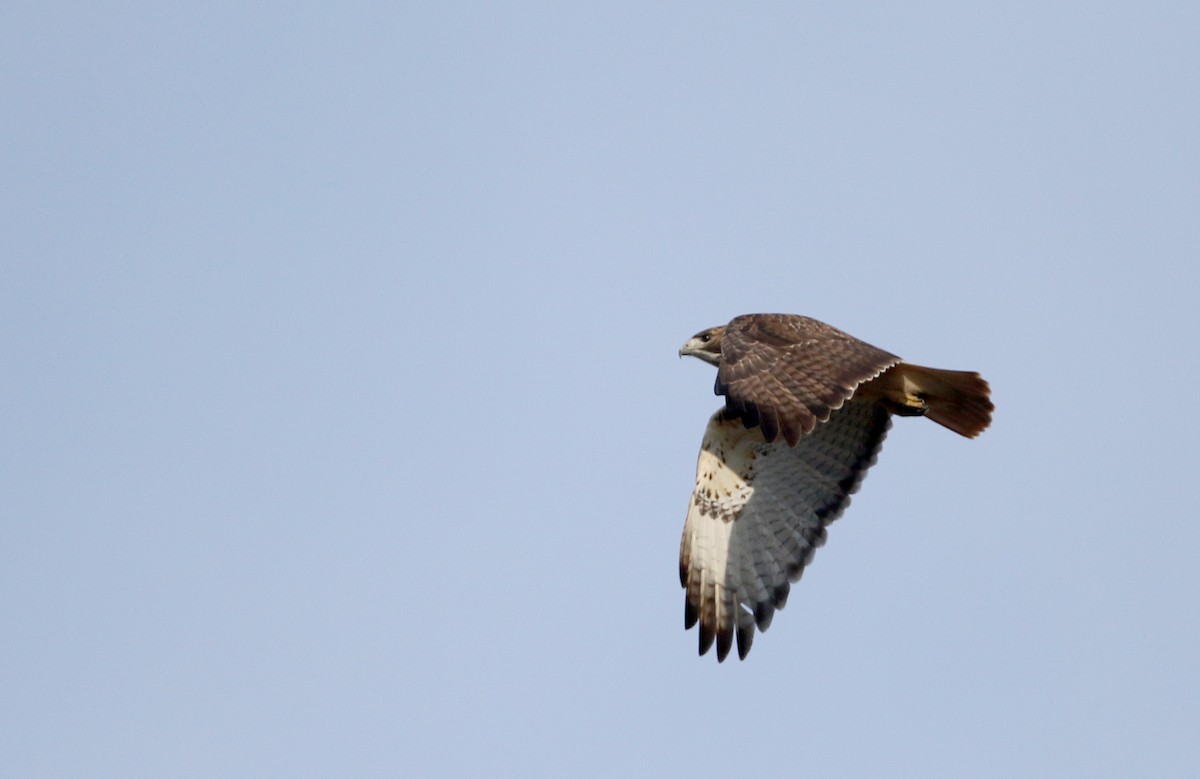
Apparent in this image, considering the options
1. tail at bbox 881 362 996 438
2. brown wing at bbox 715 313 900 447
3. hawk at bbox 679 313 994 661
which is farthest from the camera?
hawk at bbox 679 313 994 661

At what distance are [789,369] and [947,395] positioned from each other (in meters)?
1.41

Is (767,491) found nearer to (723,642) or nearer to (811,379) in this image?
(723,642)

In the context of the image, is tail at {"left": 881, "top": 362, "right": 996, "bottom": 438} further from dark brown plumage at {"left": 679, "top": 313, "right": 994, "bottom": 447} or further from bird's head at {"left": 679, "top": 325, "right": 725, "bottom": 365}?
bird's head at {"left": 679, "top": 325, "right": 725, "bottom": 365}

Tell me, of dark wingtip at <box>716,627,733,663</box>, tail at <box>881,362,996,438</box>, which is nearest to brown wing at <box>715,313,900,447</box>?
tail at <box>881,362,996,438</box>

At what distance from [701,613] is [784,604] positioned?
1.68 feet

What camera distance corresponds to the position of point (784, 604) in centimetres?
1058

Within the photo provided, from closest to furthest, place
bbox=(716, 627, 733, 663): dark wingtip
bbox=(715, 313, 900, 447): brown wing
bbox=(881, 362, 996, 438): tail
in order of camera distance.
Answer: bbox=(715, 313, 900, 447): brown wing → bbox=(881, 362, 996, 438): tail → bbox=(716, 627, 733, 663): dark wingtip

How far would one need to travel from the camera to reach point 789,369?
30.0ft

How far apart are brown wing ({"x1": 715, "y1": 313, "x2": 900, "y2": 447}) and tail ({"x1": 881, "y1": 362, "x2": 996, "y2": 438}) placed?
352 millimetres

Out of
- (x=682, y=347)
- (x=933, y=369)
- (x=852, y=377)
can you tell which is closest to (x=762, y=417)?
(x=852, y=377)

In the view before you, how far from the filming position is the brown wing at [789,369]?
28.8ft

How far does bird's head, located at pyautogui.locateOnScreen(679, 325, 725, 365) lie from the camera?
10867 mm

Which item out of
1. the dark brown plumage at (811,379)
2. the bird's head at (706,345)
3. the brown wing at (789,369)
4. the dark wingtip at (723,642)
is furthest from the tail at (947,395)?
the dark wingtip at (723,642)

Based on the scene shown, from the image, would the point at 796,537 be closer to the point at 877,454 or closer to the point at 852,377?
the point at 877,454
